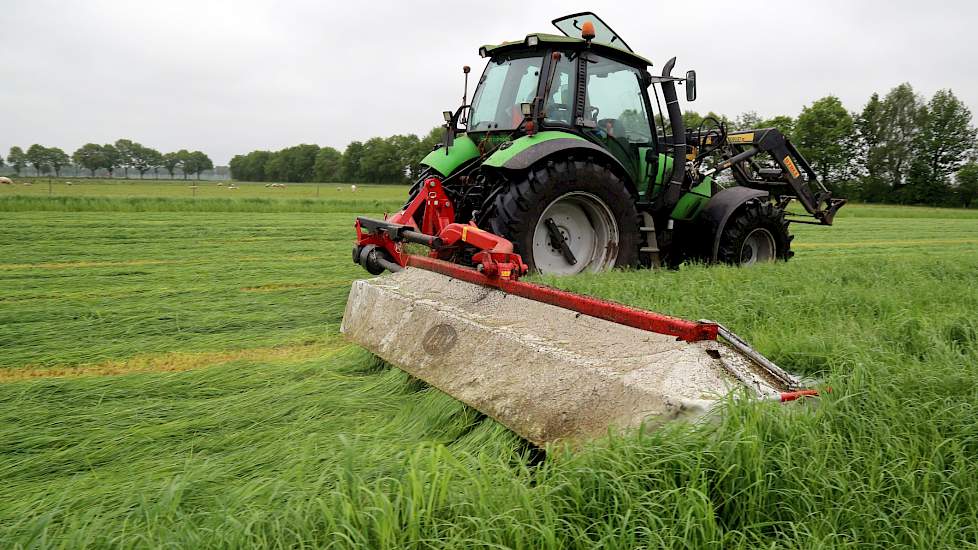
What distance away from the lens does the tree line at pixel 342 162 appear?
53.0 m

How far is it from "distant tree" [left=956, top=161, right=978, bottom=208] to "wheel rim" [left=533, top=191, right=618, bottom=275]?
154 ft

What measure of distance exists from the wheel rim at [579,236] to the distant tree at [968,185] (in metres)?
46.9

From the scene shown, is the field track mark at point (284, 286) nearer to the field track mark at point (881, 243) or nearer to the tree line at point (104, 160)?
the field track mark at point (881, 243)

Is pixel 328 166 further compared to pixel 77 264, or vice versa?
pixel 328 166

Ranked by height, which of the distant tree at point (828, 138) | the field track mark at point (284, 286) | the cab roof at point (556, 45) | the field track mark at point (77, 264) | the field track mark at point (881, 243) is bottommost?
the field track mark at point (881, 243)

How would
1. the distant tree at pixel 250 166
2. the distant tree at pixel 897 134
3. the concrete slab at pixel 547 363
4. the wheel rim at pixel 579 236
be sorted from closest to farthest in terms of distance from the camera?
the concrete slab at pixel 547 363 → the wheel rim at pixel 579 236 → the distant tree at pixel 897 134 → the distant tree at pixel 250 166

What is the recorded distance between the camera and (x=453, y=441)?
2752mm

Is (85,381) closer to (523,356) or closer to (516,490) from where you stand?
(523,356)

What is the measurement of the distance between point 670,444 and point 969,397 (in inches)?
44.5

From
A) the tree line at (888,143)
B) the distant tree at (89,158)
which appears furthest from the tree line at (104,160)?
the tree line at (888,143)

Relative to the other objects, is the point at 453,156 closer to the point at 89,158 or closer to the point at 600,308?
the point at 600,308

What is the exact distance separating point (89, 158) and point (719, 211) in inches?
2704

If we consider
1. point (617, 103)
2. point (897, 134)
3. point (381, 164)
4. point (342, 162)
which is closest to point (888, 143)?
point (897, 134)

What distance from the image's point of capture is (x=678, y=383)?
2254 millimetres
